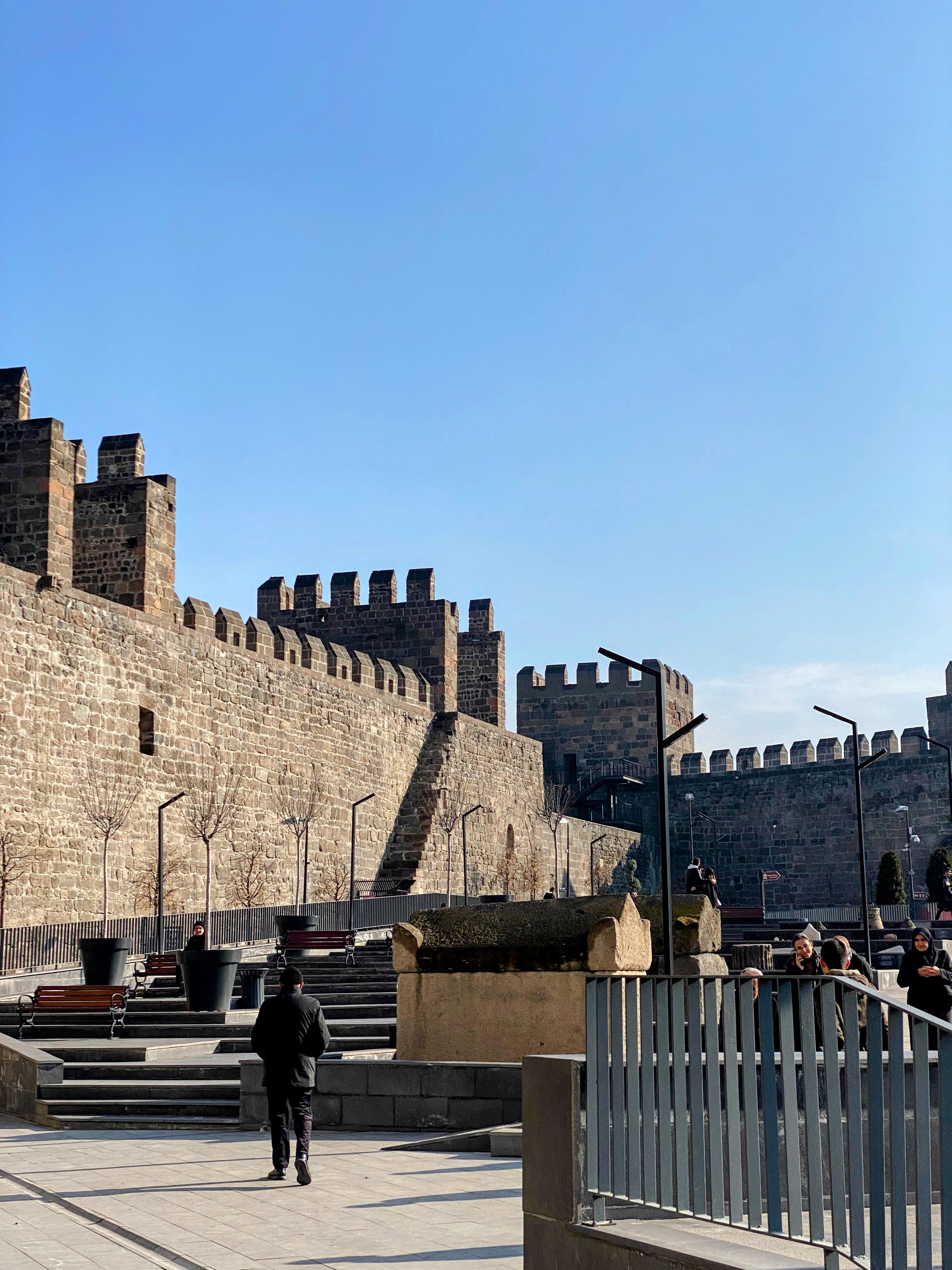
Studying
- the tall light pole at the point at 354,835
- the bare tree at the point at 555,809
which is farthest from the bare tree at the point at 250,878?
the bare tree at the point at 555,809

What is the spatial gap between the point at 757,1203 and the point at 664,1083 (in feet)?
1.59

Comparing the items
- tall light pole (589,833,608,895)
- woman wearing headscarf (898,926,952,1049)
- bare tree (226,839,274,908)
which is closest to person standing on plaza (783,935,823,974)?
woman wearing headscarf (898,926,952,1049)

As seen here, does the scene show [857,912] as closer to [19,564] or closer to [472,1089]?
[19,564]

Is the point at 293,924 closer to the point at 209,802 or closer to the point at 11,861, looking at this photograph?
the point at 11,861

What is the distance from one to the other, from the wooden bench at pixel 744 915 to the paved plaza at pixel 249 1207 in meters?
22.8

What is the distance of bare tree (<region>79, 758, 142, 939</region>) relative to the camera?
21.9 m

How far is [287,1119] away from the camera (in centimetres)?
822

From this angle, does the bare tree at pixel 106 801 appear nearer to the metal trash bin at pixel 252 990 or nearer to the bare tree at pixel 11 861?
the bare tree at pixel 11 861

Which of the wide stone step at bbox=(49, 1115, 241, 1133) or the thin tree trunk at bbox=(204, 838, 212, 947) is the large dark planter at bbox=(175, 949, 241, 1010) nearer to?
the wide stone step at bbox=(49, 1115, 241, 1133)

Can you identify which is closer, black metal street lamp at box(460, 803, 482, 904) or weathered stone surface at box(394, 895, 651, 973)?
weathered stone surface at box(394, 895, 651, 973)

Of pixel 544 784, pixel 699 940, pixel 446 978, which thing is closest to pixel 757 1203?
pixel 446 978

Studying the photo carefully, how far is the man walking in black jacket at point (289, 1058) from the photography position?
8078mm

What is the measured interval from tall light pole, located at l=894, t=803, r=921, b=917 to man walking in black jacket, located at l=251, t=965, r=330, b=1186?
112 ft

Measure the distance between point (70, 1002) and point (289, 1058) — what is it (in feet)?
25.0
